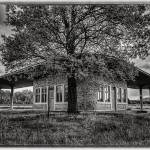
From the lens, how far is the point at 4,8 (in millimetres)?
4902

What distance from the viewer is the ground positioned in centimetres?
428

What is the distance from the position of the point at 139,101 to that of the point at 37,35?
2.98m

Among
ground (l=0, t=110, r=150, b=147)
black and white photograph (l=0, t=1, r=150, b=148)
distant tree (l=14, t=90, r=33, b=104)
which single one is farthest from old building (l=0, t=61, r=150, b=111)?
ground (l=0, t=110, r=150, b=147)

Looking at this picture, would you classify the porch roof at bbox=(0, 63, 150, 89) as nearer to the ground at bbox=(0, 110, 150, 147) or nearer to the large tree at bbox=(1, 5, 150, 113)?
the large tree at bbox=(1, 5, 150, 113)

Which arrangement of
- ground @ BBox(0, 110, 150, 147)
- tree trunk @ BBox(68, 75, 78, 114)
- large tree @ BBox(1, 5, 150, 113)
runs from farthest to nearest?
tree trunk @ BBox(68, 75, 78, 114) → large tree @ BBox(1, 5, 150, 113) → ground @ BBox(0, 110, 150, 147)

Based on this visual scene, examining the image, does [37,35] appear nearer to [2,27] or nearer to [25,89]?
[2,27]

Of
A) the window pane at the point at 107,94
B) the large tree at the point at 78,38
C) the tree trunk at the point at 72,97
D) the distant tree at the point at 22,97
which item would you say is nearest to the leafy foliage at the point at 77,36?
the large tree at the point at 78,38

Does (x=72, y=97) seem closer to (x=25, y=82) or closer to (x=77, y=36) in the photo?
(x=25, y=82)

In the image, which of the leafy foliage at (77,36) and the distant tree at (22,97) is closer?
the distant tree at (22,97)

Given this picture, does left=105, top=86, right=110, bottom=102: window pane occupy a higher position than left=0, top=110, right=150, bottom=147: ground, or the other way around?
left=105, top=86, right=110, bottom=102: window pane

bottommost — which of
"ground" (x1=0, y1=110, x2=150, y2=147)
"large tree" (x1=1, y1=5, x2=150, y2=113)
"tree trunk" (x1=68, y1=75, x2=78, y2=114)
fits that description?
"ground" (x1=0, y1=110, x2=150, y2=147)

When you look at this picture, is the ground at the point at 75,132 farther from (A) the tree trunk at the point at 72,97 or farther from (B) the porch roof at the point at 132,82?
(A) the tree trunk at the point at 72,97

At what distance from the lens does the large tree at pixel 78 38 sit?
564 centimetres

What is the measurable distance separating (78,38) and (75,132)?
260 cm
